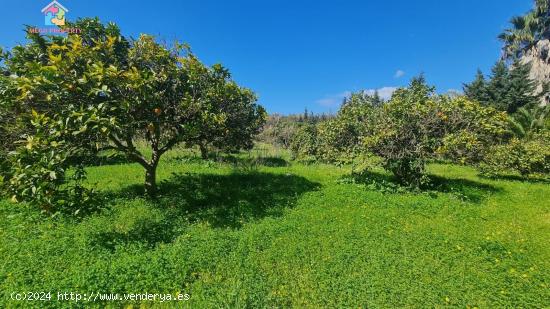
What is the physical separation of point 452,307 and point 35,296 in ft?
24.3

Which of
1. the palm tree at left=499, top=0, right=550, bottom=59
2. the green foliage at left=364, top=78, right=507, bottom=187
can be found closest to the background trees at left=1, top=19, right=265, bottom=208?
the green foliage at left=364, top=78, right=507, bottom=187

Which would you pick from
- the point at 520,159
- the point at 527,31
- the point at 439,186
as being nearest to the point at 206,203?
the point at 439,186

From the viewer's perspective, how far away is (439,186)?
13242mm

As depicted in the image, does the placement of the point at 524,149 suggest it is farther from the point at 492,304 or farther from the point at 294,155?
the point at 294,155

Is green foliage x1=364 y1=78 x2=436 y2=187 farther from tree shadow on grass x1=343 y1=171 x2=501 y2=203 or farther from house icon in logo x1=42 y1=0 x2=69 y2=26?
house icon in logo x1=42 y1=0 x2=69 y2=26

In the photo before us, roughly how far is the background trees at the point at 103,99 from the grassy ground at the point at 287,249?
1.61m

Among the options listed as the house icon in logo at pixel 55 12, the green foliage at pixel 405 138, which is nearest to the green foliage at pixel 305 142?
the green foliage at pixel 405 138

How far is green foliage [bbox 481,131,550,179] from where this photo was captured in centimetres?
1529

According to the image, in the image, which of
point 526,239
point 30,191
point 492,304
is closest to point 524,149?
→ point 526,239

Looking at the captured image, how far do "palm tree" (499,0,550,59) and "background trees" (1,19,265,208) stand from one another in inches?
2312

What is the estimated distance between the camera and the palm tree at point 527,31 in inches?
1961

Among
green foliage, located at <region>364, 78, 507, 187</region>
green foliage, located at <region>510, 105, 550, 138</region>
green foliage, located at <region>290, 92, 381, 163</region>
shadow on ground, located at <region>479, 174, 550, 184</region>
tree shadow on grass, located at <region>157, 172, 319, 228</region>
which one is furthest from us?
green foliage, located at <region>510, 105, 550, 138</region>

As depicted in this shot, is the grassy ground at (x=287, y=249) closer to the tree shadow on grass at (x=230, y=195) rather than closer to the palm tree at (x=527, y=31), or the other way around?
the tree shadow on grass at (x=230, y=195)

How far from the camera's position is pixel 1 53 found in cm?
744
